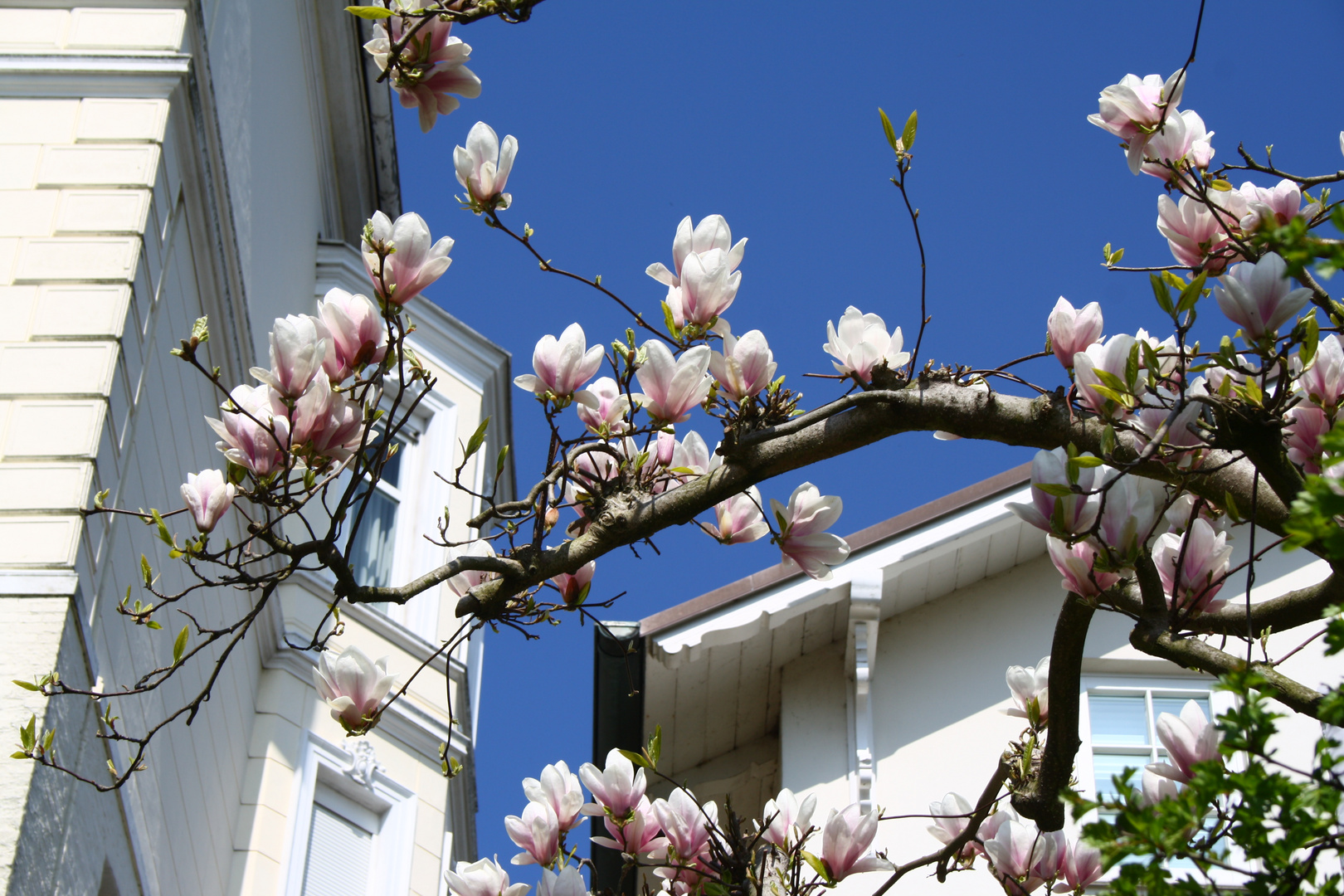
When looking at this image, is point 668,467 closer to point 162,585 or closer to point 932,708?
point 162,585

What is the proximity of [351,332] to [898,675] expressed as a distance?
16.3 feet

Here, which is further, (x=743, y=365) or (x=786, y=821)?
(x=786, y=821)

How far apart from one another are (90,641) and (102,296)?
1303mm

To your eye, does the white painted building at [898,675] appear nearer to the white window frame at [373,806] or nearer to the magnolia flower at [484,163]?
the white window frame at [373,806]

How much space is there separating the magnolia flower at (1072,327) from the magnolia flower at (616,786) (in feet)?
4.78

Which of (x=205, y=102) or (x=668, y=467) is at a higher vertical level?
(x=205, y=102)

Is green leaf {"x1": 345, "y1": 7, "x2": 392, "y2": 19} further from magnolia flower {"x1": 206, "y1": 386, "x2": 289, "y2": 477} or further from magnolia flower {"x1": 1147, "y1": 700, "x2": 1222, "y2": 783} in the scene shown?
magnolia flower {"x1": 1147, "y1": 700, "x2": 1222, "y2": 783}

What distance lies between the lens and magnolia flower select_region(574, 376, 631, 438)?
10.4ft

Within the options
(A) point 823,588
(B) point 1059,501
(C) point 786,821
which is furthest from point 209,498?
(A) point 823,588

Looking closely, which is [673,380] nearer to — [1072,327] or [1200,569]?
[1072,327]

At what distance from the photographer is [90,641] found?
4.41 metres

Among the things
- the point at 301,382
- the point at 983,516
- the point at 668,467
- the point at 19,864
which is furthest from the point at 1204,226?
the point at 983,516

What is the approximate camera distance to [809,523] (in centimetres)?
293

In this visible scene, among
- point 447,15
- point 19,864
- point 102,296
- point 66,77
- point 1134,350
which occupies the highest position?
point 66,77
